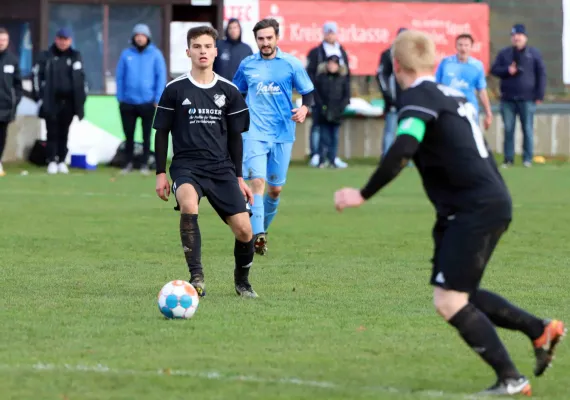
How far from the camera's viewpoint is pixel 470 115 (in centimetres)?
619

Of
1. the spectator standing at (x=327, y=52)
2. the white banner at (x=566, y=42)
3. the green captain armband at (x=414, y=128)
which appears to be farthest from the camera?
the white banner at (x=566, y=42)

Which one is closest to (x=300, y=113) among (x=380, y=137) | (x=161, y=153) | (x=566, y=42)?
(x=161, y=153)

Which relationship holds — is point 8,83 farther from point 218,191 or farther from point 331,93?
point 218,191

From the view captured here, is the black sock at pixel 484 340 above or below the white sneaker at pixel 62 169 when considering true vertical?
above

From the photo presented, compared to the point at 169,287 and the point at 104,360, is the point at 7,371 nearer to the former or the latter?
the point at 104,360

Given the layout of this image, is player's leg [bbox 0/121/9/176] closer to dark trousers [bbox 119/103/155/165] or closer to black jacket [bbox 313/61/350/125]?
dark trousers [bbox 119/103/155/165]

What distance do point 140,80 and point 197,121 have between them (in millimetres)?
12567

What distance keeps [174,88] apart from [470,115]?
3.45m

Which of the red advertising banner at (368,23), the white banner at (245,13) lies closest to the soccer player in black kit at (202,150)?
the white banner at (245,13)

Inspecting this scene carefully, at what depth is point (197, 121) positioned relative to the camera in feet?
30.2

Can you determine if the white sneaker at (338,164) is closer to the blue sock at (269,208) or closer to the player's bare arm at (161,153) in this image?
the blue sock at (269,208)

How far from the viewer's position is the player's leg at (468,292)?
601cm

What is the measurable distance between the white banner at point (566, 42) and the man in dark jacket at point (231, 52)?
10460 millimetres

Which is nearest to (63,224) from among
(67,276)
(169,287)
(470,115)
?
(67,276)
